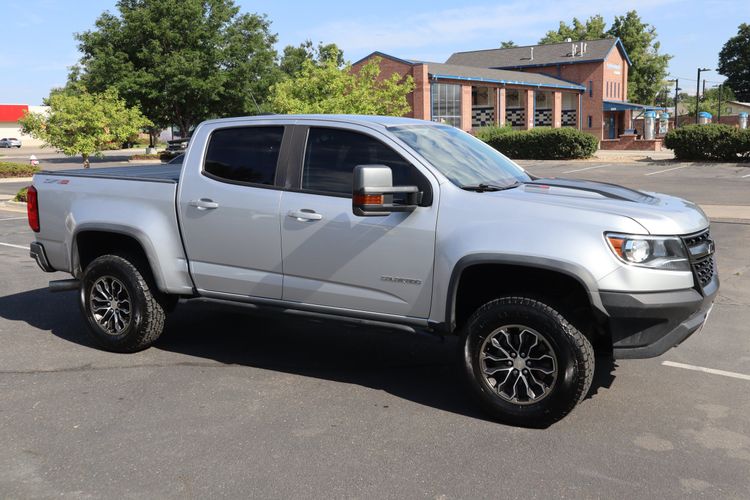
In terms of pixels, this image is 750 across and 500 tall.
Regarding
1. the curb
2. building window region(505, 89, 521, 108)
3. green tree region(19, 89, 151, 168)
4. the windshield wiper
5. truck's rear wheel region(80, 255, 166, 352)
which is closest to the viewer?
the windshield wiper

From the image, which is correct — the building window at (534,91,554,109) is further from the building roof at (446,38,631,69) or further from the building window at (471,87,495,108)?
the building window at (471,87,495,108)

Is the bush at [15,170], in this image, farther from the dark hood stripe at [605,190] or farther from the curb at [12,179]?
the dark hood stripe at [605,190]

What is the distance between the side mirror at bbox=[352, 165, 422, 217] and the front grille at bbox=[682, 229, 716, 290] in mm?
1627

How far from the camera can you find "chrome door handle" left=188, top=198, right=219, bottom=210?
17.8ft

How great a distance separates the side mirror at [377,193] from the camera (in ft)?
14.2

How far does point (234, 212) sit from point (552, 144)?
36.6m

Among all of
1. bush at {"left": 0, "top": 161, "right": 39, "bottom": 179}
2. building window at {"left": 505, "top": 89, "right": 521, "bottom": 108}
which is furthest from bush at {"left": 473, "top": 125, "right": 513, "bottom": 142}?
bush at {"left": 0, "top": 161, "right": 39, "bottom": 179}

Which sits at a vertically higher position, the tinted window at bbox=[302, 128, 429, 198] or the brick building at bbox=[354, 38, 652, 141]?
the brick building at bbox=[354, 38, 652, 141]

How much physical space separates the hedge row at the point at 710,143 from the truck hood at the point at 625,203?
105 ft

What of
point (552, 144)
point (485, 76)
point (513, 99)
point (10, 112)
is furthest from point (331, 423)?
point (10, 112)

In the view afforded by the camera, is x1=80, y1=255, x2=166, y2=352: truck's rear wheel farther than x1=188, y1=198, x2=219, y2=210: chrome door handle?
Yes

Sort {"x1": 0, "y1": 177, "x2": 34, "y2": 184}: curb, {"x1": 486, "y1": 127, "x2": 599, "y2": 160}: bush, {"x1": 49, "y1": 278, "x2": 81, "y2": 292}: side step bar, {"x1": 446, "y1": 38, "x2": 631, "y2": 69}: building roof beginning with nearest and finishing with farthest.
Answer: {"x1": 49, "y1": 278, "x2": 81, "y2": 292}: side step bar, {"x1": 0, "y1": 177, "x2": 34, "y2": 184}: curb, {"x1": 486, "y1": 127, "x2": 599, "y2": 160}: bush, {"x1": 446, "y1": 38, "x2": 631, "y2": 69}: building roof

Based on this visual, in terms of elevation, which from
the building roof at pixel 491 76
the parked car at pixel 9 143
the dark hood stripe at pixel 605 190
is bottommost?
the dark hood stripe at pixel 605 190

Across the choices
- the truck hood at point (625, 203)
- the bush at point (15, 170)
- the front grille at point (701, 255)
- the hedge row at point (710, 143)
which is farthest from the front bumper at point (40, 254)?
the hedge row at point (710, 143)
